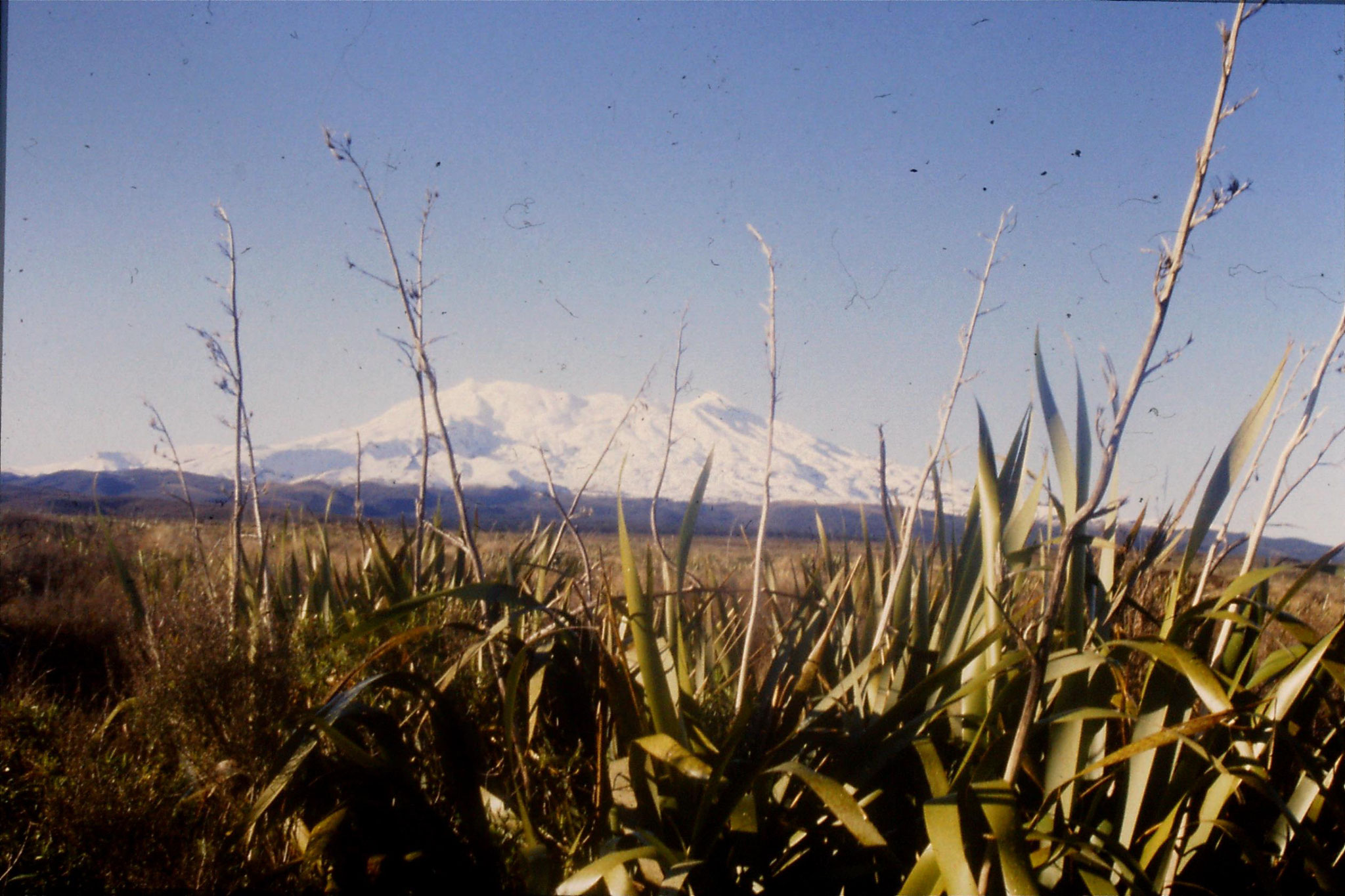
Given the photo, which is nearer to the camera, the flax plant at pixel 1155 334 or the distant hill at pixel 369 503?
the flax plant at pixel 1155 334

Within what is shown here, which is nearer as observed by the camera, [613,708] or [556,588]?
[613,708]

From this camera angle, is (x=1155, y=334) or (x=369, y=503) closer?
(x=1155, y=334)

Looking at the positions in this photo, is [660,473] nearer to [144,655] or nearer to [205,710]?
[205,710]

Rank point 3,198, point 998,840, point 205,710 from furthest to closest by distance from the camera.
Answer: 1. point 3,198
2. point 205,710
3. point 998,840

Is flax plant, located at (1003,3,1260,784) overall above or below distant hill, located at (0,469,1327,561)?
above

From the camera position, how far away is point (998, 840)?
44.1 inches

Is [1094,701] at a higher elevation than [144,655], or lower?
higher

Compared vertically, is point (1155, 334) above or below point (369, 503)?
above

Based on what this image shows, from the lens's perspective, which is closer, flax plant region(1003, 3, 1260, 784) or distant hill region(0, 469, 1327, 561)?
flax plant region(1003, 3, 1260, 784)

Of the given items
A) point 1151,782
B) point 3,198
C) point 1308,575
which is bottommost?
point 1151,782

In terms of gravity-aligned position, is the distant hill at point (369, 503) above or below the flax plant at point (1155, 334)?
below

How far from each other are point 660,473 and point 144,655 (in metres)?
1.98

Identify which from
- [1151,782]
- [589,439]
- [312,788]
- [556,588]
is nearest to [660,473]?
[556,588]

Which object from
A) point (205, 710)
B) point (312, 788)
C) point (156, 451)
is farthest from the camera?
point (156, 451)
